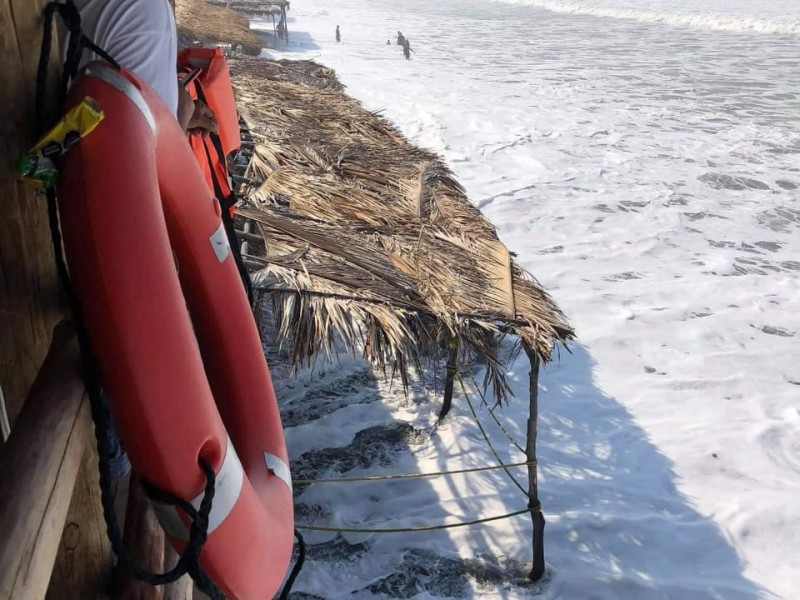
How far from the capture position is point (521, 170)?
9.48 m

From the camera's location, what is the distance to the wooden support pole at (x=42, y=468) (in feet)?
2.78

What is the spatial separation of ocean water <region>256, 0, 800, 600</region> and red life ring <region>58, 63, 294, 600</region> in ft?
6.74

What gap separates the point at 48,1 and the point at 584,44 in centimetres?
2010

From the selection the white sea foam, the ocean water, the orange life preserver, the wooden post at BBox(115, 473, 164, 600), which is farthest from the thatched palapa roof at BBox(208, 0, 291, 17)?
the wooden post at BBox(115, 473, 164, 600)

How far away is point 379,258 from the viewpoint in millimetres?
3023

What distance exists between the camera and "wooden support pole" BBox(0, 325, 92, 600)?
2.78ft

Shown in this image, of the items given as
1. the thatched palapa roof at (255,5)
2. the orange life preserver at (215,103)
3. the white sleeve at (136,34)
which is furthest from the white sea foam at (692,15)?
the white sleeve at (136,34)

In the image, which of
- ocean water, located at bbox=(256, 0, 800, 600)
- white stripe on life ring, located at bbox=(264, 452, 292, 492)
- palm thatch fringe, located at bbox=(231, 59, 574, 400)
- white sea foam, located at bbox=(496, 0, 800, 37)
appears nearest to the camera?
white stripe on life ring, located at bbox=(264, 452, 292, 492)

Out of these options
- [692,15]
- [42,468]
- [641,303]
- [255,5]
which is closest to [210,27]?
[255,5]

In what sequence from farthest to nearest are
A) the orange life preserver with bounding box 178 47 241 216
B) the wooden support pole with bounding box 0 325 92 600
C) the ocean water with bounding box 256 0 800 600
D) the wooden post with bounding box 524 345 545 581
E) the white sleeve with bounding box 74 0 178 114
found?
1. the ocean water with bounding box 256 0 800 600
2. the wooden post with bounding box 524 345 545 581
3. the orange life preserver with bounding box 178 47 241 216
4. the white sleeve with bounding box 74 0 178 114
5. the wooden support pole with bounding box 0 325 92 600

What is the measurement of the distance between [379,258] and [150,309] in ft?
6.69

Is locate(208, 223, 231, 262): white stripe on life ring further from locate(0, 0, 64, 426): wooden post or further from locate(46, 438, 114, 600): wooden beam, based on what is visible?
locate(46, 438, 114, 600): wooden beam

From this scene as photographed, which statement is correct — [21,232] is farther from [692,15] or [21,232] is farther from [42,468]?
[692,15]

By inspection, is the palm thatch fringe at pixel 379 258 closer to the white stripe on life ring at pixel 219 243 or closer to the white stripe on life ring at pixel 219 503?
the white stripe on life ring at pixel 219 243
